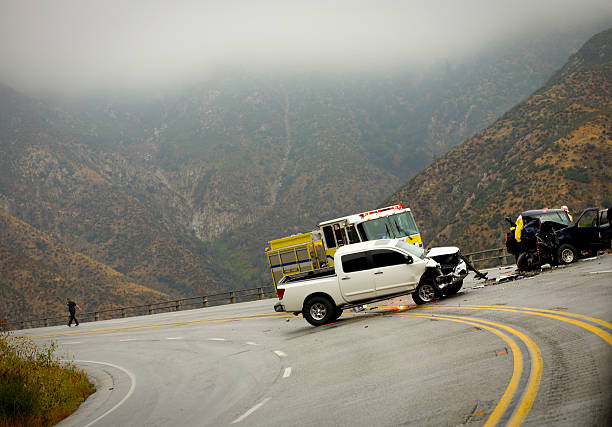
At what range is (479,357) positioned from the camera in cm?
945

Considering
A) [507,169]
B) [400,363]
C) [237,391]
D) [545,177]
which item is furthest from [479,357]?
[507,169]

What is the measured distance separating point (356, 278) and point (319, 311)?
5.61ft

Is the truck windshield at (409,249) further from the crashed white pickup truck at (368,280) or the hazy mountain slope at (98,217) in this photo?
the hazy mountain slope at (98,217)

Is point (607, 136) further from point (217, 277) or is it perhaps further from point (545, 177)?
point (217, 277)

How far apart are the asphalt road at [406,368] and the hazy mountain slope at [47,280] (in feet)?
308

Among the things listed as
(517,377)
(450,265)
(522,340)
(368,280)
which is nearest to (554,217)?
(450,265)

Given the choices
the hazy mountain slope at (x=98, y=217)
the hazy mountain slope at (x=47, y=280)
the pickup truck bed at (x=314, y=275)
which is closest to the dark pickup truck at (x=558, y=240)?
the pickup truck bed at (x=314, y=275)

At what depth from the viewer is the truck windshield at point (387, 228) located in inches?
944

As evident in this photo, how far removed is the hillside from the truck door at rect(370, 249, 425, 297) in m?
52.8

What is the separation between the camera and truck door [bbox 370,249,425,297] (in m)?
17.2

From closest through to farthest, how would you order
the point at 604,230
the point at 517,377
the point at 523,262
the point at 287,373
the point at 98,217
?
1. the point at 517,377
2. the point at 287,373
3. the point at 604,230
4. the point at 523,262
5. the point at 98,217

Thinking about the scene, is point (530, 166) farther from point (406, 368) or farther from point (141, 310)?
point (141, 310)

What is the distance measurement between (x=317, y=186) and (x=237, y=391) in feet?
575

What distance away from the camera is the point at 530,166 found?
79.2m
